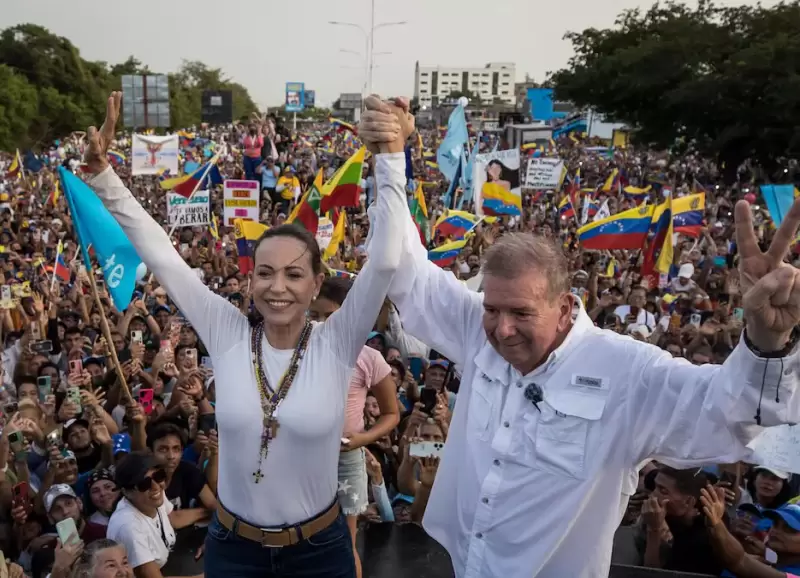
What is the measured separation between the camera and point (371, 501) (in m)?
3.90

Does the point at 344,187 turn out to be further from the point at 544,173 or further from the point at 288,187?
the point at 288,187

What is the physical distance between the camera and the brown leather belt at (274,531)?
6.93ft

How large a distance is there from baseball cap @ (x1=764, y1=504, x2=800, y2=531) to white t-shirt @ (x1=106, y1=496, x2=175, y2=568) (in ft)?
8.36

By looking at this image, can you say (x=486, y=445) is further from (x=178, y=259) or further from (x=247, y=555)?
(x=178, y=259)

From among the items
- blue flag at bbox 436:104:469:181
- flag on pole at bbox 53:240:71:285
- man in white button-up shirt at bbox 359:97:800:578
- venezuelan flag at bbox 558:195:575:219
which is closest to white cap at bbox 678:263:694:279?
blue flag at bbox 436:104:469:181

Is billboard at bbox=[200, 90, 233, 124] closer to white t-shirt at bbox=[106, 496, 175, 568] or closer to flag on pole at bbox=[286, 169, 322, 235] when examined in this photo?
flag on pole at bbox=[286, 169, 322, 235]

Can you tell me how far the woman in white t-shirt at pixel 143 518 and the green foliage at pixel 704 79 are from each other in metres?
25.2

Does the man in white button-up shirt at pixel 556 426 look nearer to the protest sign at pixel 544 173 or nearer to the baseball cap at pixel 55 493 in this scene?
the baseball cap at pixel 55 493

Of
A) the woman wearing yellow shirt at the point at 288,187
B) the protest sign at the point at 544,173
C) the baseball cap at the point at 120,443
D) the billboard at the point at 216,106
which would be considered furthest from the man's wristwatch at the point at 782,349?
the billboard at the point at 216,106

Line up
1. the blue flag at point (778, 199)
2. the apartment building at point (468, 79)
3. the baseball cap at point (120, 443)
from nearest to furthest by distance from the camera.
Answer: the baseball cap at point (120, 443) → the blue flag at point (778, 199) → the apartment building at point (468, 79)

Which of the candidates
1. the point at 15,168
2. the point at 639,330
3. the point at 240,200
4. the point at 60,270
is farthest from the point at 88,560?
the point at 15,168

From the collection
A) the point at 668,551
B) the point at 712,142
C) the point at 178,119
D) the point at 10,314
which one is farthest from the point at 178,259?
the point at 178,119

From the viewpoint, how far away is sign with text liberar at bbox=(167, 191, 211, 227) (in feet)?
32.5

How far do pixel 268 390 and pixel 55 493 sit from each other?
7.08ft
